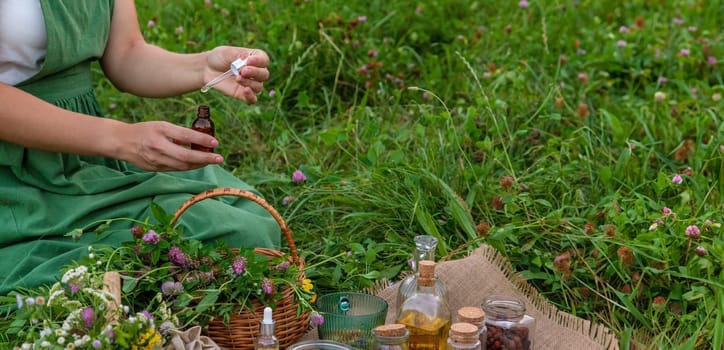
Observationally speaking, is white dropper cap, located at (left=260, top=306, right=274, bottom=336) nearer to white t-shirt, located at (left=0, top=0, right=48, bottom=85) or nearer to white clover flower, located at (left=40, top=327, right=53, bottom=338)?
white clover flower, located at (left=40, top=327, right=53, bottom=338)

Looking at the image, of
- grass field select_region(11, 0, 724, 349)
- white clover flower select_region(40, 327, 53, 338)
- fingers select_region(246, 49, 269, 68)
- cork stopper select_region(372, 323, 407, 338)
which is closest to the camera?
white clover flower select_region(40, 327, 53, 338)

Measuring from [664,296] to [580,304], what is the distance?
237mm

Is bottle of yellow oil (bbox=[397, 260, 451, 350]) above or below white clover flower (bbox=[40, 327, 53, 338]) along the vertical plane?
below

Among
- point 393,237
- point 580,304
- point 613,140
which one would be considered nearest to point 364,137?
point 393,237

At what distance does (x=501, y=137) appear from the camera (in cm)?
338

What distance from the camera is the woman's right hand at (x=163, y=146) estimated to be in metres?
2.47

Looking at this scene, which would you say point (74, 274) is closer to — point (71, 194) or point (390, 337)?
point (71, 194)

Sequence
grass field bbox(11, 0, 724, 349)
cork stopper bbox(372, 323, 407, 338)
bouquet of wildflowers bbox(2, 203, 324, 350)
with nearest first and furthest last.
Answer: bouquet of wildflowers bbox(2, 203, 324, 350), cork stopper bbox(372, 323, 407, 338), grass field bbox(11, 0, 724, 349)

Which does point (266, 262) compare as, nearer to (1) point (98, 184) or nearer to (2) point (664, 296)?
(1) point (98, 184)

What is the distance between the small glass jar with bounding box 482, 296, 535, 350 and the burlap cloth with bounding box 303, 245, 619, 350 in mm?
141

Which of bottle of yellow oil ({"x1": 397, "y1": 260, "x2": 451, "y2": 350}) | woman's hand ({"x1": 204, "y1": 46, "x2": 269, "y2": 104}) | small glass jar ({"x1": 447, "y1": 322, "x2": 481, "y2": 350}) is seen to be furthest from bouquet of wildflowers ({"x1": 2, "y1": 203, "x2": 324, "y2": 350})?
woman's hand ({"x1": 204, "y1": 46, "x2": 269, "y2": 104})

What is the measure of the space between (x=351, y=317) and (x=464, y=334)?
31 centimetres

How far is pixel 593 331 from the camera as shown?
2.66m

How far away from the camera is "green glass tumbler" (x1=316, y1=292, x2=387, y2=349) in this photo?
97.2 inches
